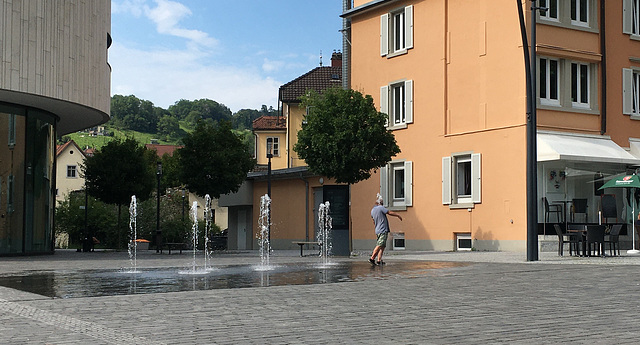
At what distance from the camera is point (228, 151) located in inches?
1406

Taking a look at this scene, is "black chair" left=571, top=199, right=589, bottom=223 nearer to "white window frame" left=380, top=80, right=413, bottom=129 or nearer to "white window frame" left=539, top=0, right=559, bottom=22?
"white window frame" left=539, top=0, right=559, bottom=22

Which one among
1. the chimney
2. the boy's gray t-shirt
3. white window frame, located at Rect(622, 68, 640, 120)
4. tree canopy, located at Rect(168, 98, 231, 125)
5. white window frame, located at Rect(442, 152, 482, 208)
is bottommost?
the boy's gray t-shirt

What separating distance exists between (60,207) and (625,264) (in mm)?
52269

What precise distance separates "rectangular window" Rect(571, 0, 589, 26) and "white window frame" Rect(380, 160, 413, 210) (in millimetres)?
8537

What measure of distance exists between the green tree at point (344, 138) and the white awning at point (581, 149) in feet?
17.1

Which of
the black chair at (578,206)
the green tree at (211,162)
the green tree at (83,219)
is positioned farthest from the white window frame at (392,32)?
the green tree at (83,219)

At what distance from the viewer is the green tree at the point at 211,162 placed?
115ft

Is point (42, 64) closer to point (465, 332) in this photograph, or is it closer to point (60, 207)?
point (465, 332)

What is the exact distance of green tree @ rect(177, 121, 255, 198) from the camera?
35.1 metres

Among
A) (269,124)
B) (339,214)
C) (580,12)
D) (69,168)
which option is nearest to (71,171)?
(69,168)

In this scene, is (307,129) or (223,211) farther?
(223,211)

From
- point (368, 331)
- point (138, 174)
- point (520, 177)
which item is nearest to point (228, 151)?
point (138, 174)

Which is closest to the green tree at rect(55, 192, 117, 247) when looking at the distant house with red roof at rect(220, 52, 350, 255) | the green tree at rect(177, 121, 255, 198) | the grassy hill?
the distant house with red roof at rect(220, 52, 350, 255)

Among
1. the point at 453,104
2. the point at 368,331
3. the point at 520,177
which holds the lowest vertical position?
the point at 368,331
